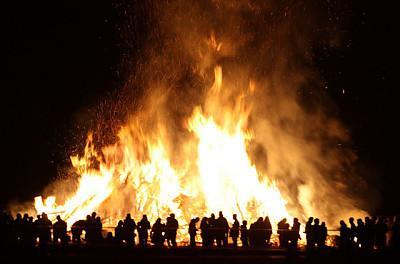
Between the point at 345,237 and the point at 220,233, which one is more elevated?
the point at 220,233

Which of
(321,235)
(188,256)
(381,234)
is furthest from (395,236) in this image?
(188,256)

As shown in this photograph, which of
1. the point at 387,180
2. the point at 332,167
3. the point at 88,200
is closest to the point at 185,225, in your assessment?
the point at 88,200

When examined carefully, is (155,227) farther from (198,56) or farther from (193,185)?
(198,56)

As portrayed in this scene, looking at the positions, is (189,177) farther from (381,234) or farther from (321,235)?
(381,234)

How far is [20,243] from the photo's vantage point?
13992 mm

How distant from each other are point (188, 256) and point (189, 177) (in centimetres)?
689

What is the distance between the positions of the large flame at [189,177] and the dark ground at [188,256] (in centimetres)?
431

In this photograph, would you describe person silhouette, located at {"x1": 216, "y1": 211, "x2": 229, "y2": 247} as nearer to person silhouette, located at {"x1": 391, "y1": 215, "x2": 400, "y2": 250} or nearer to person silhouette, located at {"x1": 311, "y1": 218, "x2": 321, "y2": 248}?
person silhouette, located at {"x1": 311, "y1": 218, "x2": 321, "y2": 248}

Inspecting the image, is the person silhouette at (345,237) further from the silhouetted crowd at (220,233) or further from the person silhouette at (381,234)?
the person silhouette at (381,234)

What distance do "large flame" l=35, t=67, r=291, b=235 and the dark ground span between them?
4310mm

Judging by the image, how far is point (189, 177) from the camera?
19844 millimetres

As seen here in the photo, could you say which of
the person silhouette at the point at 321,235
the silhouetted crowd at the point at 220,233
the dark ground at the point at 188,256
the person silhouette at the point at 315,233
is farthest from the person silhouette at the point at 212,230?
the person silhouette at the point at 321,235

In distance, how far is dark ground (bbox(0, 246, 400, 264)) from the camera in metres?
12.5

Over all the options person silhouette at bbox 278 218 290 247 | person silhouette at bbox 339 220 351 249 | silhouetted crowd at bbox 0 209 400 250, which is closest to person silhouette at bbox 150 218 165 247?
silhouetted crowd at bbox 0 209 400 250
